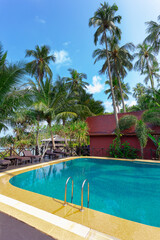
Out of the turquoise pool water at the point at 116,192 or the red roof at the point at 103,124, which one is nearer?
the turquoise pool water at the point at 116,192

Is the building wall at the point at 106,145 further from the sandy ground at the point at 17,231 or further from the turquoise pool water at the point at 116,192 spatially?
the sandy ground at the point at 17,231

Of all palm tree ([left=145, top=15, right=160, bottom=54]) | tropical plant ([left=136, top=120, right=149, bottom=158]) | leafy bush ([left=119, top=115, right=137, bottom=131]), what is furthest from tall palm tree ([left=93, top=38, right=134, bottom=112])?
tropical plant ([left=136, top=120, right=149, bottom=158])

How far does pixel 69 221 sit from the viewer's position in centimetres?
289

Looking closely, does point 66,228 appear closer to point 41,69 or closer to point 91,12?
point 91,12

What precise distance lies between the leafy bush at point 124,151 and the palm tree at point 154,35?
1310 centimetres

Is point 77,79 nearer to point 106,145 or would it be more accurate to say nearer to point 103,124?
point 103,124

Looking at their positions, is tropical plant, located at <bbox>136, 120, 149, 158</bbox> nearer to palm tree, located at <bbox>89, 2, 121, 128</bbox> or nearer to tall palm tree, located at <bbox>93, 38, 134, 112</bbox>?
palm tree, located at <bbox>89, 2, 121, 128</bbox>

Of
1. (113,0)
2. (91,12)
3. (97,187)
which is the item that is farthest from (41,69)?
(97,187)

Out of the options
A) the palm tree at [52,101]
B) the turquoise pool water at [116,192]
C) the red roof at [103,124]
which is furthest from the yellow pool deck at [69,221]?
the red roof at [103,124]

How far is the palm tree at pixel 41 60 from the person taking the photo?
20250 millimetres

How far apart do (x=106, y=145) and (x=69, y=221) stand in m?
12.5

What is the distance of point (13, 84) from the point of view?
6.63m

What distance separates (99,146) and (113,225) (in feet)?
41.6

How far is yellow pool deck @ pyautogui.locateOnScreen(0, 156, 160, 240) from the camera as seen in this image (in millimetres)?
2512
